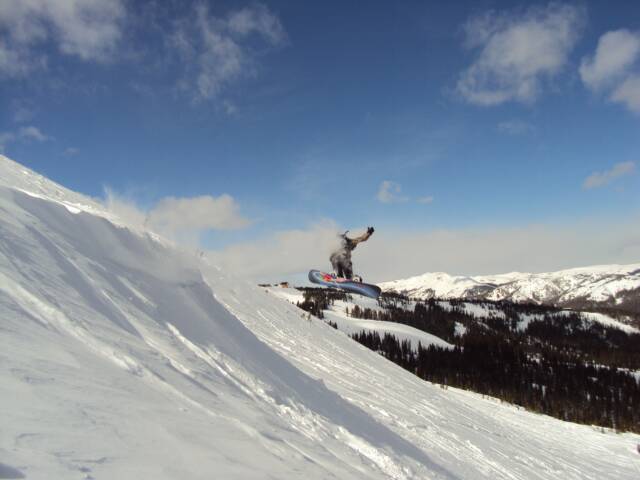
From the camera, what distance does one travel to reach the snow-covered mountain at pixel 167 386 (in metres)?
3.42

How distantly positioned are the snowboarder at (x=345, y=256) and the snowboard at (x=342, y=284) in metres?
0.71

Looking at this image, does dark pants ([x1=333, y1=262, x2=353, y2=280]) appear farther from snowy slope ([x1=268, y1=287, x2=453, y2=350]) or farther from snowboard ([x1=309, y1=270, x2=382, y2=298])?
snowy slope ([x1=268, y1=287, x2=453, y2=350])

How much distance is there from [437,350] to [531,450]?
80508 mm

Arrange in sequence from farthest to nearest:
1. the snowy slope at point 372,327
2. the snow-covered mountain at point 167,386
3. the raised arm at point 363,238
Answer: the snowy slope at point 372,327 < the raised arm at point 363,238 < the snow-covered mountain at point 167,386

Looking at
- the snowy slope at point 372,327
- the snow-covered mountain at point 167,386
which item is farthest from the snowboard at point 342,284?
the snowy slope at point 372,327

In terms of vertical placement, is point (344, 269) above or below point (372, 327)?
above

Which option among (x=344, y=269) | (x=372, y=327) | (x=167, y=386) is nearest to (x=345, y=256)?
(x=344, y=269)

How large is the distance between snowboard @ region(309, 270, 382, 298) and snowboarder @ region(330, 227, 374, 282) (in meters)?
0.71

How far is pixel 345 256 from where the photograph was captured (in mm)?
44062

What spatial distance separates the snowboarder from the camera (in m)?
42.7

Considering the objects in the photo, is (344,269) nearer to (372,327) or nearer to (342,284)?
(342,284)

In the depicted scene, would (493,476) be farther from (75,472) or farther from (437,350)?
(437,350)

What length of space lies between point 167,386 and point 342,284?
134ft

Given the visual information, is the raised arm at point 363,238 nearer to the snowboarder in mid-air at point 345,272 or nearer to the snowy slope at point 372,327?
the snowboarder in mid-air at point 345,272
